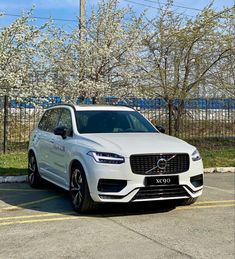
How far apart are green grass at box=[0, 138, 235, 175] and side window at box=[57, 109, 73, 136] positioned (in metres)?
2.58

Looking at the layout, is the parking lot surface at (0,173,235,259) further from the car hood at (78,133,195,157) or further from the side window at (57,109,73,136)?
the side window at (57,109,73,136)

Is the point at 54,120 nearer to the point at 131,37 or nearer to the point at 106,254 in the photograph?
the point at 106,254

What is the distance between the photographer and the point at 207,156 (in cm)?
1336

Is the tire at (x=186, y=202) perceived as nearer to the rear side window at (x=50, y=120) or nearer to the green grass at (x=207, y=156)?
the rear side window at (x=50, y=120)

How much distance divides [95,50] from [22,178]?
20.7ft

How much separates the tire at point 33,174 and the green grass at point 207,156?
3.65ft

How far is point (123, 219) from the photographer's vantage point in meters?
6.48

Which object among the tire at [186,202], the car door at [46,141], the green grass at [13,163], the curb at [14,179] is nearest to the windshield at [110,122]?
the car door at [46,141]

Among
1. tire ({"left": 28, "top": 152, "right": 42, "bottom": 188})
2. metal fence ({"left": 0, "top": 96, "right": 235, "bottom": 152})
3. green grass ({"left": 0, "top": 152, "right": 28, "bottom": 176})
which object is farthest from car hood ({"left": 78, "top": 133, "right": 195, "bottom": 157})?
metal fence ({"left": 0, "top": 96, "right": 235, "bottom": 152})

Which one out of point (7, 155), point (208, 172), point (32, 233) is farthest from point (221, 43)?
point (32, 233)

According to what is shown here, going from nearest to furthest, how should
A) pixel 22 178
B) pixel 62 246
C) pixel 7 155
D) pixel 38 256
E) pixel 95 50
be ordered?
pixel 38 256, pixel 62 246, pixel 22 178, pixel 7 155, pixel 95 50

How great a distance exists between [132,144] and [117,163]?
46cm

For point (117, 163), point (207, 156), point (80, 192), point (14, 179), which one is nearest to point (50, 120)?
point (14, 179)

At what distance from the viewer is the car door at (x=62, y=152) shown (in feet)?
24.2
